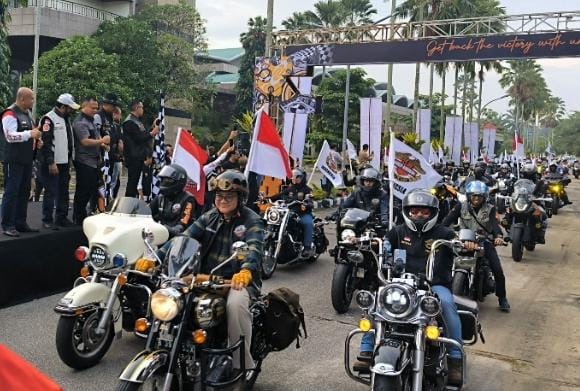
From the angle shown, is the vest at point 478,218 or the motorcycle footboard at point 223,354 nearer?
the motorcycle footboard at point 223,354

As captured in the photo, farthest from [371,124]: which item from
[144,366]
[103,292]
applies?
[144,366]

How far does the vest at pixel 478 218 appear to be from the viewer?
8.09 m

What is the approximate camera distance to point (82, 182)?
26.1 feet

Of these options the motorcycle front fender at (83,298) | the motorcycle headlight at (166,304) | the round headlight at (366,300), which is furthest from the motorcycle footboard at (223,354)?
the motorcycle front fender at (83,298)

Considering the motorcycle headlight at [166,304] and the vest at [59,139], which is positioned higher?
the vest at [59,139]

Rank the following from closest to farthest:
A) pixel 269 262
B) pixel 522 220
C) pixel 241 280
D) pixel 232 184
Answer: pixel 241 280, pixel 232 184, pixel 269 262, pixel 522 220

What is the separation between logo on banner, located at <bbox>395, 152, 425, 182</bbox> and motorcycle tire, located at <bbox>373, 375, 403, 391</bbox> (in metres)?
4.13

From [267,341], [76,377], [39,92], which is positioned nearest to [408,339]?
[267,341]

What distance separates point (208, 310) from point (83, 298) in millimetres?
1539

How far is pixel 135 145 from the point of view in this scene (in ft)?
31.6

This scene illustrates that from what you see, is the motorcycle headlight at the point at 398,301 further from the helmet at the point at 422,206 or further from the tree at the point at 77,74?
the tree at the point at 77,74

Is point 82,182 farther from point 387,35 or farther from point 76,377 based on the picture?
point 387,35

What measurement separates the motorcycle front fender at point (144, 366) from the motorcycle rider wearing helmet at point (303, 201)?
19.7 ft

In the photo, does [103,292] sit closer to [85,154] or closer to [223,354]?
[223,354]
